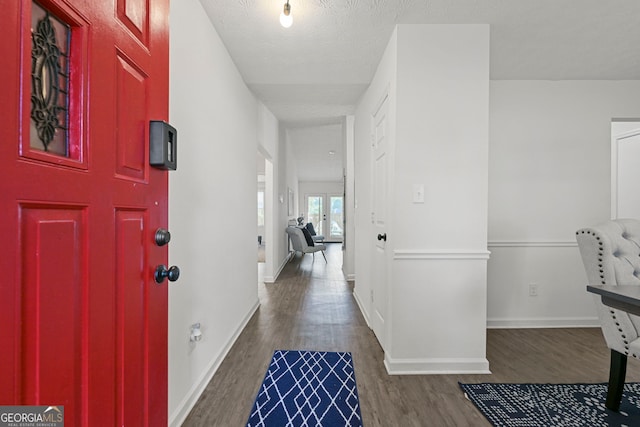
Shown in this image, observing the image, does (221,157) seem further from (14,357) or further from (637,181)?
(637,181)

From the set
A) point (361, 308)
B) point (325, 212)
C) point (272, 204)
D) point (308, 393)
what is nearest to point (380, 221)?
point (361, 308)

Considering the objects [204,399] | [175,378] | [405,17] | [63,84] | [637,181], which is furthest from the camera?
[637,181]

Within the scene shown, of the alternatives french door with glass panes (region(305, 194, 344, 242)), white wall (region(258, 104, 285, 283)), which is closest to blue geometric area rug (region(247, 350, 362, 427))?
white wall (region(258, 104, 285, 283))

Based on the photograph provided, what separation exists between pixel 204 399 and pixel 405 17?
105 inches

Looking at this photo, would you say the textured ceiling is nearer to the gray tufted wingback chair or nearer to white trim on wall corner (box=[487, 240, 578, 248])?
the gray tufted wingback chair

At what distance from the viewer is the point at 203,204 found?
1916mm

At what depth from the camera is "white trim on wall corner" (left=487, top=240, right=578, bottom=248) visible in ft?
9.66

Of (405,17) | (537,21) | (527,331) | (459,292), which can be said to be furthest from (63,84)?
(527,331)

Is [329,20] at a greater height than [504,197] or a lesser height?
greater

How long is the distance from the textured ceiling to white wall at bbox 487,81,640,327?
0.22 m

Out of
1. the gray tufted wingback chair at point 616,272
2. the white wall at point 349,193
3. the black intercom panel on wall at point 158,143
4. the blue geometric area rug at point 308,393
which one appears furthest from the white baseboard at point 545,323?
the black intercom panel on wall at point 158,143

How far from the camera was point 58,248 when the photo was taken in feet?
2.11

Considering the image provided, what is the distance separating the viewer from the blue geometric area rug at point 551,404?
1586 millimetres

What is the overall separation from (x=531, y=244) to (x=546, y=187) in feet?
1.85
